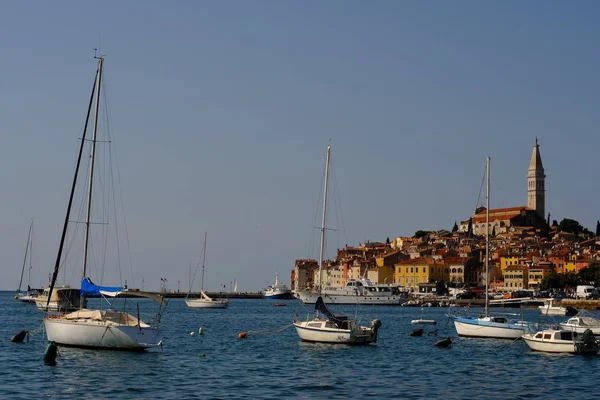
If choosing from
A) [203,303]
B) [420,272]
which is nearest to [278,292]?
[420,272]

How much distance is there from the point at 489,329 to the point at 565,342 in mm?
10363

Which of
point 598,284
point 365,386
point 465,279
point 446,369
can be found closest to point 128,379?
point 365,386

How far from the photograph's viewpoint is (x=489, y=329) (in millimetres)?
51688

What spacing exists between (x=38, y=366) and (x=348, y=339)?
15.4 meters

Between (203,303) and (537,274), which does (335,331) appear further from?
(537,274)

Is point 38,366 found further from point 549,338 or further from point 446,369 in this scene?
point 549,338

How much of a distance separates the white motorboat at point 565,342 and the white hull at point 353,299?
7871 centimetres

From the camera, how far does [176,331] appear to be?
5994cm

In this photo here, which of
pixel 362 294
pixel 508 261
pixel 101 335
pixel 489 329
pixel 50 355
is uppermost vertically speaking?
pixel 508 261

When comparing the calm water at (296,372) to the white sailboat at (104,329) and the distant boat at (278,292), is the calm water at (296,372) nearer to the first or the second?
the white sailboat at (104,329)

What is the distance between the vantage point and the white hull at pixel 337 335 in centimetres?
4453

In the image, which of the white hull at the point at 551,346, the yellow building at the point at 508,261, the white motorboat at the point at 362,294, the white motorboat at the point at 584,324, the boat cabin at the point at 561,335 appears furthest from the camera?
the yellow building at the point at 508,261

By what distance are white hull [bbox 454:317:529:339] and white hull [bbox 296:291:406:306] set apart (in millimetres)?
68091

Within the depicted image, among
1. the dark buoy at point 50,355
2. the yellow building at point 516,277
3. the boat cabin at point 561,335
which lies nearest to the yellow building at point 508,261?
the yellow building at point 516,277
